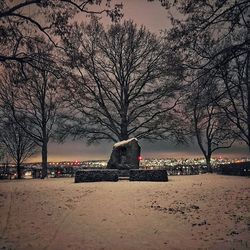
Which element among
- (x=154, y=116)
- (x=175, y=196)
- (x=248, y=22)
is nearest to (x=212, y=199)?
(x=175, y=196)

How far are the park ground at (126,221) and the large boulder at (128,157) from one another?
40.7ft

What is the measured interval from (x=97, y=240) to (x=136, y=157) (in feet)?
63.8

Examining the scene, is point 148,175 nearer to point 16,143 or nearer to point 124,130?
point 124,130

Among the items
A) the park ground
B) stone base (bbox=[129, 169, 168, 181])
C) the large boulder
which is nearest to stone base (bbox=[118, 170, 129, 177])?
the large boulder

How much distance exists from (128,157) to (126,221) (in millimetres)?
17377

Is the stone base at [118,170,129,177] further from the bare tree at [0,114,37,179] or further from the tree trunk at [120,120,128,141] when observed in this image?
the bare tree at [0,114,37,179]

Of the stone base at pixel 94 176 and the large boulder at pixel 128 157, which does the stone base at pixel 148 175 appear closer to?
the stone base at pixel 94 176

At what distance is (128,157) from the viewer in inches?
1071

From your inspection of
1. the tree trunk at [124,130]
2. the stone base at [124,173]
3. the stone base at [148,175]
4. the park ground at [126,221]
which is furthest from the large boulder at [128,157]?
the park ground at [126,221]

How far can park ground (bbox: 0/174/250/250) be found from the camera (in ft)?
25.4

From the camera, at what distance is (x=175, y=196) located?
1438 cm

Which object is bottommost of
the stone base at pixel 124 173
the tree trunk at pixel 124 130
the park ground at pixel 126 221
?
the park ground at pixel 126 221

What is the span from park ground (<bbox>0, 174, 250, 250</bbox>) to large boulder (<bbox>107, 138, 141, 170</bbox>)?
1239 cm

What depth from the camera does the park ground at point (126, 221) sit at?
7729mm
